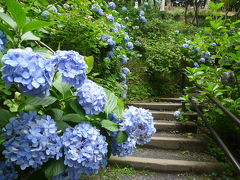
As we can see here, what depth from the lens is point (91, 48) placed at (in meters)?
2.60

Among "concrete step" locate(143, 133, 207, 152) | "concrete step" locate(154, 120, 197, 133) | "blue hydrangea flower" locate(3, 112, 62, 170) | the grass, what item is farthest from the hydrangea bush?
"concrete step" locate(154, 120, 197, 133)

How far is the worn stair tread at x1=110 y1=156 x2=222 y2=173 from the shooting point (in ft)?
8.09

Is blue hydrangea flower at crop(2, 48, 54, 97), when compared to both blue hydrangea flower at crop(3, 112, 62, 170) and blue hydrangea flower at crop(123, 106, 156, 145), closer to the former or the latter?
blue hydrangea flower at crop(3, 112, 62, 170)

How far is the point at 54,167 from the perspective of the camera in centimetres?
62

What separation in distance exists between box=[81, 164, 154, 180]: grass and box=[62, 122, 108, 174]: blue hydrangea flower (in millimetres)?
1802

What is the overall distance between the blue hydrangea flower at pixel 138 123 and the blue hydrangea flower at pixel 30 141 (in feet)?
0.79

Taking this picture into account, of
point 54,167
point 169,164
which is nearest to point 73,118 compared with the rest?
point 54,167

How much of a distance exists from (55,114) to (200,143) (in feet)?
8.46

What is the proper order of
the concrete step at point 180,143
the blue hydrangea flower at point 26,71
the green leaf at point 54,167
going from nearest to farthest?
the blue hydrangea flower at point 26,71, the green leaf at point 54,167, the concrete step at point 180,143

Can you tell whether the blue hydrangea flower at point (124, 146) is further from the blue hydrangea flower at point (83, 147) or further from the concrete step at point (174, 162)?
the concrete step at point (174, 162)

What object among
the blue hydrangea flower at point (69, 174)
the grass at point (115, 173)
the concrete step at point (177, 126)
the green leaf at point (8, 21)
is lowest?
the grass at point (115, 173)

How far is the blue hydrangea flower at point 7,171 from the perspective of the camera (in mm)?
636

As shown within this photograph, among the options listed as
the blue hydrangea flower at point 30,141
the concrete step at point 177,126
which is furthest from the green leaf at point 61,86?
the concrete step at point 177,126

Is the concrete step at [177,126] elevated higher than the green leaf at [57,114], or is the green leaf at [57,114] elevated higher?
the green leaf at [57,114]
